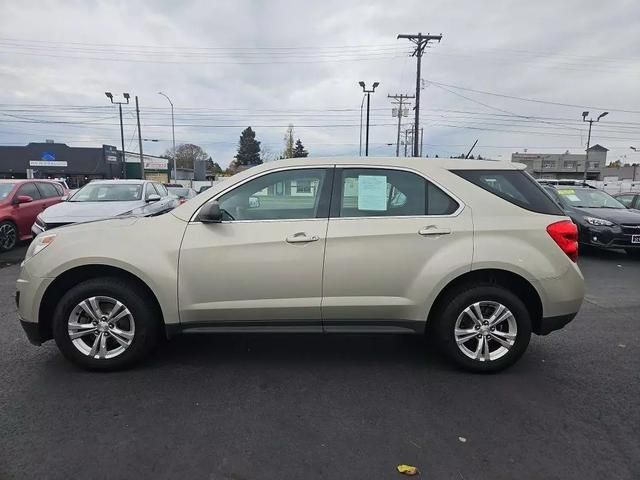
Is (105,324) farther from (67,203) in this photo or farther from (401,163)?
(67,203)

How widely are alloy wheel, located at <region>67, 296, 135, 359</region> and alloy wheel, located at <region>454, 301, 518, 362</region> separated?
2.69 m

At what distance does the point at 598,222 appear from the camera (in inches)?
364

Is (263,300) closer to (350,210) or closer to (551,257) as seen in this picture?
(350,210)

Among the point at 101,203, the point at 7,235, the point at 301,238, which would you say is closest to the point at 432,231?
the point at 301,238

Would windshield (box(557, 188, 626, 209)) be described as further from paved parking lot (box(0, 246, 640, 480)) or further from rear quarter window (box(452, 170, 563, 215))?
rear quarter window (box(452, 170, 563, 215))

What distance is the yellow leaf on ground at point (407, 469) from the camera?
2.42 metres

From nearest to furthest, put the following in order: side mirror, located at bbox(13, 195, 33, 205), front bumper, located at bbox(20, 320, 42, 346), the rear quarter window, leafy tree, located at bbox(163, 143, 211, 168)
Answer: front bumper, located at bbox(20, 320, 42, 346) → the rear quarter window → side mirror, located at bbox(13, 195, 33, 205) → leafy tree, located at bbox(163, 143, 211, 168)

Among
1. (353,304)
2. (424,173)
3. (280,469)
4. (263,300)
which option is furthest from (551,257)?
(280,469)

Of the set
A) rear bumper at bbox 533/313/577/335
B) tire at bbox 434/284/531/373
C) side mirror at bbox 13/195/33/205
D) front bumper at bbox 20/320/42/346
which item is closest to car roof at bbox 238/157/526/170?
tire at bbox 434/284/531/373

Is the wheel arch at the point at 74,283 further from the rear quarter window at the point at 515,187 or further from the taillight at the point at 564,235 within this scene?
the taillight at the point at 564,235

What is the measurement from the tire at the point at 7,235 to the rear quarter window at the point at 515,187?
9900 mm

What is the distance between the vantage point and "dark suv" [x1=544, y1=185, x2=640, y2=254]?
8.95 meters

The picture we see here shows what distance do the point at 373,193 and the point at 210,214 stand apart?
52.2 inches

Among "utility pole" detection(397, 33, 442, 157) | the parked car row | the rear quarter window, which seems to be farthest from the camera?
"utility pole" detection(397, 33, 442, 157)
